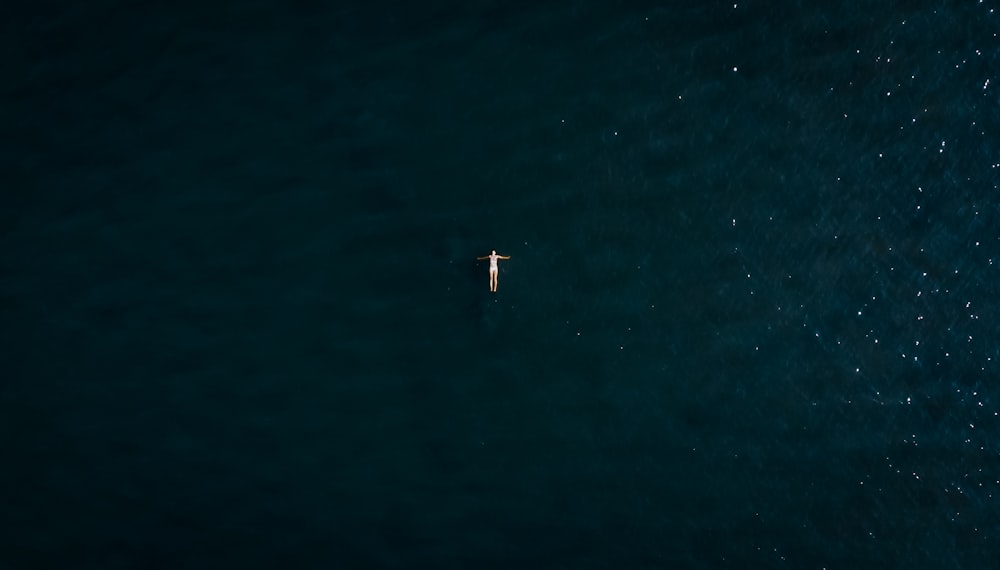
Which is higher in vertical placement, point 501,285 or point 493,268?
point 493,268

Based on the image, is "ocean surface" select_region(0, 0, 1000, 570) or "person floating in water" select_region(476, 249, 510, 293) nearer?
"ocean surface" select_region(0, 0, 1000, 570)

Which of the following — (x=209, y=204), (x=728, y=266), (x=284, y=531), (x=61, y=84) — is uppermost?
(x=61, y=84)

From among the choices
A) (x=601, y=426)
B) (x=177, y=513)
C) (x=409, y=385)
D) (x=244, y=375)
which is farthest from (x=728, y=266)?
(x=177, y=513)

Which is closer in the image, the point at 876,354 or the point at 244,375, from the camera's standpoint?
the point at 876,354

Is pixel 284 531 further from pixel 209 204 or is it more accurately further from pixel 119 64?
pixel 119 64

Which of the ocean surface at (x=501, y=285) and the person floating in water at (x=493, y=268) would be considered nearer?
the ocean surface at (x=501, y=285)

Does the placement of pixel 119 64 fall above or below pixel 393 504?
above

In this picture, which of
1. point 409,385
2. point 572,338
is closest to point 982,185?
point 572,338
